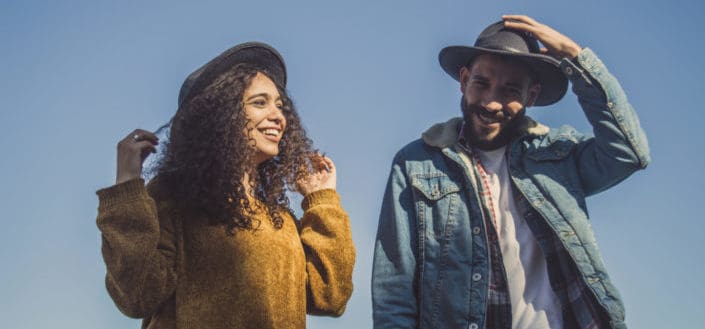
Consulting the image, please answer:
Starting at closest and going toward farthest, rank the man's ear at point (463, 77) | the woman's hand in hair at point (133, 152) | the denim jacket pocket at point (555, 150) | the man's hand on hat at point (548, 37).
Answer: the woman's hand in hair at point (133, 152) → the man's hand on hat at point (548, 37) → the denim jacket pocket at point (555, 150) → the man's ear at point (463, 77)

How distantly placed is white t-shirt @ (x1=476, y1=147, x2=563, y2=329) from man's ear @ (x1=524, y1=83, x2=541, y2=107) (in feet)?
1.39

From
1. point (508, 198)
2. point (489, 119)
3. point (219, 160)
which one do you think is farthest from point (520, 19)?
point (219, 160)

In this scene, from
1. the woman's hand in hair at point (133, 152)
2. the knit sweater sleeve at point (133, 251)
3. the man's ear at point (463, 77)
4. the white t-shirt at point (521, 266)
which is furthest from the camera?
the man's ear at point (463, 77)

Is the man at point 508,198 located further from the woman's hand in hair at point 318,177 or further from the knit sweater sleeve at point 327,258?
the woman's hand in hair at point 318,177

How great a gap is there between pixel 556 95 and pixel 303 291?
5.91 ft

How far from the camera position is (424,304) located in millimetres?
4047

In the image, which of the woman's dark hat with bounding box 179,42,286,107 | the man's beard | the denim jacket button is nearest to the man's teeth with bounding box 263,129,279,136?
the woman's dark hat with bounding box 179,42,286,107

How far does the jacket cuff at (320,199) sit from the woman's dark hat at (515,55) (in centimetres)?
100

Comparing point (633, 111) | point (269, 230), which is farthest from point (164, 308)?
point (633, 111)

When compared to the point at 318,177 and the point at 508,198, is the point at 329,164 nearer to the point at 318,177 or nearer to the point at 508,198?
the point at 318,177

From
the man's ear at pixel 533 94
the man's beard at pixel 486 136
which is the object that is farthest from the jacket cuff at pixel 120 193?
the man's ear at pixel 533 94

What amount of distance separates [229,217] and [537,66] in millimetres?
1851

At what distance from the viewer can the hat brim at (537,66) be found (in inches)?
169

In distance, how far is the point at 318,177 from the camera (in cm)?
448
